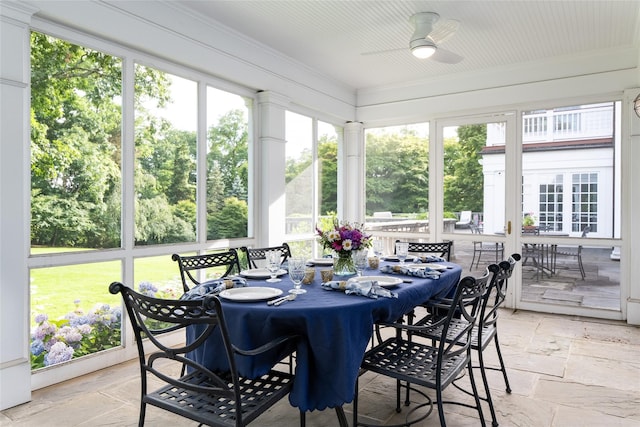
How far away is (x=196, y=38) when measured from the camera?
3697mm

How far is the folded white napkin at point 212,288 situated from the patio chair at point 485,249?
378 centimetres

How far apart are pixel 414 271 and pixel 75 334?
8.08 ft

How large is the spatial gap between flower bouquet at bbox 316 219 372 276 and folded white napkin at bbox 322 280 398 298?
12.7 inches

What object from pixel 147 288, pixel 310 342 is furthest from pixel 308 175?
pixel 310 342

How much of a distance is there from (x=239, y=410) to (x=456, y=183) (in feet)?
14.8

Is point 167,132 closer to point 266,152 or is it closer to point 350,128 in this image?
point 266,152

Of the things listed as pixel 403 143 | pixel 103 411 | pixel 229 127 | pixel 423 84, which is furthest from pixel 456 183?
pixel 103 411

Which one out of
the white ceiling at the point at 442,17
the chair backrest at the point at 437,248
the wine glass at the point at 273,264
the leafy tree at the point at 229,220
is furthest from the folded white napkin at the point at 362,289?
the white ceiling at the point at 442,17

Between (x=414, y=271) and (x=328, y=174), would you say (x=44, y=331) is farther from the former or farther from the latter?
(x=328, y=174)

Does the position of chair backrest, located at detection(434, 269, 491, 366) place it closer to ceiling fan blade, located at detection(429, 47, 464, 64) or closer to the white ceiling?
ceiling fan blade, located at detection(429, 47, 464, 64)

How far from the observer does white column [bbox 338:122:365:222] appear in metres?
6.09

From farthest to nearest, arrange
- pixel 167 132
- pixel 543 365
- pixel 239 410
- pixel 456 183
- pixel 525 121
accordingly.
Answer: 1. pixel 456 183
2. pixel 525 121
3. pixel 167 132
4. pixel 543 365
5. pixel 239 410

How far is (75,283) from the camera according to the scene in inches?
118

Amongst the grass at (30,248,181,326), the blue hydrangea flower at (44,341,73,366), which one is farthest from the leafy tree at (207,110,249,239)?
the blue hydrangea flower at (44,341,73,366)
